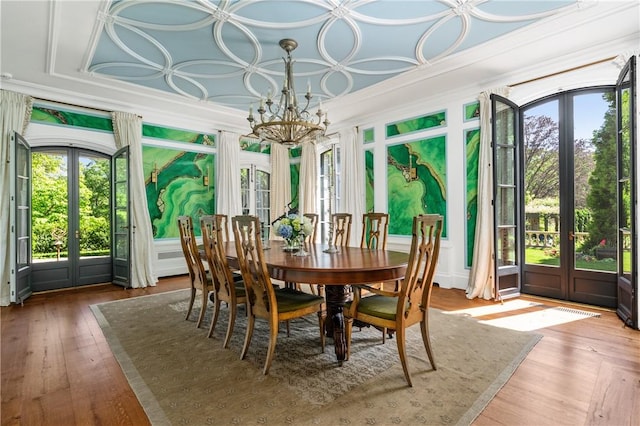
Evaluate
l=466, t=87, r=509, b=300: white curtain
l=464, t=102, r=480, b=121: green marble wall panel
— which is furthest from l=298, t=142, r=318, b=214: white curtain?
l=466, t=87, r=509, b=300: white curtain

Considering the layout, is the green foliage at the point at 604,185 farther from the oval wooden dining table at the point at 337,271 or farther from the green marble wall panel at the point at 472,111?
the oval wooden dining table at the point at 337,271

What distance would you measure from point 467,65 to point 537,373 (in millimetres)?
3487

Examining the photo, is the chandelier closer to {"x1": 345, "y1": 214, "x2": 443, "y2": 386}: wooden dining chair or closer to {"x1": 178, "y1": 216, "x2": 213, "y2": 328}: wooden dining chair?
{"x1": 178, "y1": 216, "x2": 213, "y2": 328}: wooden dining chair

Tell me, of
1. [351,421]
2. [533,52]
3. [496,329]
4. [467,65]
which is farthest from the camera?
[467,65]

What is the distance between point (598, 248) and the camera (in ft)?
13.3

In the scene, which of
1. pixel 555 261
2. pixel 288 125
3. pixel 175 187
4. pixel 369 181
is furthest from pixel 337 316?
pixel 175 187

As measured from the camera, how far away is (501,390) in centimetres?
216

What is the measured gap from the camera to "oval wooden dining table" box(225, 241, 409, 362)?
2369 mm

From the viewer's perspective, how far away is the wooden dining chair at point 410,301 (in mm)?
2230

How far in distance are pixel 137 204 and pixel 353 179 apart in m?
3.66

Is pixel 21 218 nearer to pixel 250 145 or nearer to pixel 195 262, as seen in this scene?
pixel 195 262

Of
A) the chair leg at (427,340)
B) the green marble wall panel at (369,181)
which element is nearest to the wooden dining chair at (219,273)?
the chair leg at (427,340)

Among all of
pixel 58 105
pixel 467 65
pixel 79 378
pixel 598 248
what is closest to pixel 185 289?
pixel 79 378

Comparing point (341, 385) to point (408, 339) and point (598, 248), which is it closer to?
point (408, 339)
